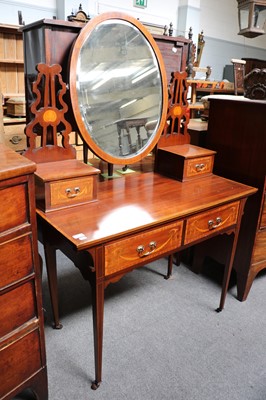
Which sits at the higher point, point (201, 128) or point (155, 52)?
point (155, 52)

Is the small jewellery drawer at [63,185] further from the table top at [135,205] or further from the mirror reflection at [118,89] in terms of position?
the mirror reflection at [118,89]

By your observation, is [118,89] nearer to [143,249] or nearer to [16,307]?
[143,249]

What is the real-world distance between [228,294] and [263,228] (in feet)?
1.66

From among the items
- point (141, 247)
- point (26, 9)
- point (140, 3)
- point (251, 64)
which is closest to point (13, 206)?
point (141, 247)

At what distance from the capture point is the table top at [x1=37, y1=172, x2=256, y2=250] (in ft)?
3.96

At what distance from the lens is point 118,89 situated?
1.65m

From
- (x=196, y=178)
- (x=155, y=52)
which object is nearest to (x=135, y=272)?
(x=196, y=178)

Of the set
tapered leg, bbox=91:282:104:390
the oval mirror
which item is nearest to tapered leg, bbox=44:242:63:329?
tapered leg, bbox=91:282:104:390

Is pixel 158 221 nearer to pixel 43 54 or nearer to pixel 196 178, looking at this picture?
pixel 196 178

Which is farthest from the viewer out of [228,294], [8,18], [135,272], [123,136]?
[8,18]

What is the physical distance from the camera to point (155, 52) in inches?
68.3

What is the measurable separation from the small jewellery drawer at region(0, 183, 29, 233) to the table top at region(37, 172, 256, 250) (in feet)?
0.61

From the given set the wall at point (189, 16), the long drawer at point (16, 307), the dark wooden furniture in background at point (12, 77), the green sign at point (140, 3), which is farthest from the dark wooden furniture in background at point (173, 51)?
the green sign at point (140, 3)

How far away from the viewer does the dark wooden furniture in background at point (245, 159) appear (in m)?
1.84
